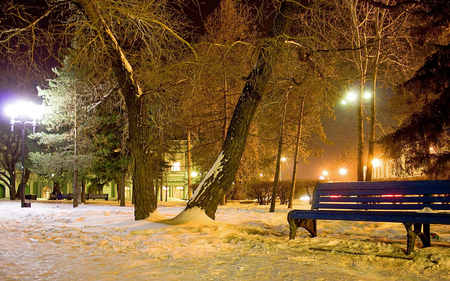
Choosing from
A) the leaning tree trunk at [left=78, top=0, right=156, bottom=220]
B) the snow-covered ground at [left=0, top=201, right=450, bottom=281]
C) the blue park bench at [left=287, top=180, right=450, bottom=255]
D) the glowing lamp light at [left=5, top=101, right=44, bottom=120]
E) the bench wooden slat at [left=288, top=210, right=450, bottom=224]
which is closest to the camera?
the snow-covered ground at [left=0, top=201, right=450, bottom=281]

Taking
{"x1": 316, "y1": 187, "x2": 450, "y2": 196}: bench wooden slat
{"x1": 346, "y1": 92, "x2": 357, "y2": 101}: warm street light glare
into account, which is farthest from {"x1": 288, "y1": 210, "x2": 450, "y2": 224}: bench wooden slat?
{"x1": 346, "y1": 92, "x2": 357, "y2": 101}: warm street light glare

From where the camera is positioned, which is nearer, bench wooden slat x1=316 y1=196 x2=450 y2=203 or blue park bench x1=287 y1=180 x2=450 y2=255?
blue park bench x1=287 y1=180 x2=450 y2=255

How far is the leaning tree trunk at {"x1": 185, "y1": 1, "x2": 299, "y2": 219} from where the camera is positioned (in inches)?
323

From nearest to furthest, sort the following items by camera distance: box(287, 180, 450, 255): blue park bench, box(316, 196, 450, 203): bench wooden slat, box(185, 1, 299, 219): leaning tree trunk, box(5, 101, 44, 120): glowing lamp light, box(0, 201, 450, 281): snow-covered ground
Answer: box(0, 201, 450, 281): snow-covered ground → box(287, 180, 450, 255): blue park bench → box(316, 196, 450, 203): bench wooden slat → box(185, 1, 299, 219): leaning tree trunk → box(5, 101, 44, 120): glowing lamp light

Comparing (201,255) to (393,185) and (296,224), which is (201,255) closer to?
(296,224)

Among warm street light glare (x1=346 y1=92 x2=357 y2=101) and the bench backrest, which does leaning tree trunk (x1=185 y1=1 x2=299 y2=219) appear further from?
warm street light glare (x1=346 y1=92 x2=357 y2=101)

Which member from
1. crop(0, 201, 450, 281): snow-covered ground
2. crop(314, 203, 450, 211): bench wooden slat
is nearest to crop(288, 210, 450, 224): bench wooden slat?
crop(0, 201, 450, 281): snow-covered ground

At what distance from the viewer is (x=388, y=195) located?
20.5 ft

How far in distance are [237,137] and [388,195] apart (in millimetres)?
3293

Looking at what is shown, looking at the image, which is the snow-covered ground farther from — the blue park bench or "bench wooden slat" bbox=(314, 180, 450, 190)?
"bench wooden slat" bbox=(314, 180, 450, 190)

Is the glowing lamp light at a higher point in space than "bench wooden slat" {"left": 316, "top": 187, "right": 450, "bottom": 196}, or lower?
higher

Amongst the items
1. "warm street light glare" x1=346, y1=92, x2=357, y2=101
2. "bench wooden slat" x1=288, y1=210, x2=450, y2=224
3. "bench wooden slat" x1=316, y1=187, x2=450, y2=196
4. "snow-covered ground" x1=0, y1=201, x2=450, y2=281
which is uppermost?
"warm street light glare" x1=346, y1=92, x2=357, y2=101

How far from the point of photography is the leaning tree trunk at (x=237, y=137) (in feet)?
26.9

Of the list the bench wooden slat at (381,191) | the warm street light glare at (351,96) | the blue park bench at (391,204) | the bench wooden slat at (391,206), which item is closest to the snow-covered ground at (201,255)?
the blue park bench at (391,204)
